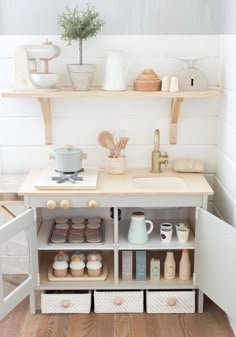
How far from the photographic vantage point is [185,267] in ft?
8.07

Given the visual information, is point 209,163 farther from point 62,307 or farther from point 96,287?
point 62,307

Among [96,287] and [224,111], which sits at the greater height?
[224,111]

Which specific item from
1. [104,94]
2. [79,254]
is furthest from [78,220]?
[104,94]

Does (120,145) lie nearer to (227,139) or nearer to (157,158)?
(157,158)

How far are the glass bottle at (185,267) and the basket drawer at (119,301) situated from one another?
0.71 feet

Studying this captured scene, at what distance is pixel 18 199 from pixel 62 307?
1.87 feet

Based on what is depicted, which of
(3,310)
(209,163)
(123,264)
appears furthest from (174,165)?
(3,310)

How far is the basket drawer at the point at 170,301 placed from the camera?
2439mm

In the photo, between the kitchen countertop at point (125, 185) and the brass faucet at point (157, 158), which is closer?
the kitchen countertop at point (125, 185)

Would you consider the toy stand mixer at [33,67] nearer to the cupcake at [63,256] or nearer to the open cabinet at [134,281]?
the open cabinet at [134,281]

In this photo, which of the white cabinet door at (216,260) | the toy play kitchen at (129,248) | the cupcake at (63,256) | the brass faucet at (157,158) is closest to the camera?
the white cabinet door at (216,260)

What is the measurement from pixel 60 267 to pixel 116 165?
0.58 metres

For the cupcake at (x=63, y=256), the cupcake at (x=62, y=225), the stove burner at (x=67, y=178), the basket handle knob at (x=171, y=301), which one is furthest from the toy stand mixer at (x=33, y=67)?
the basket handle knob at (x=171, y=301)

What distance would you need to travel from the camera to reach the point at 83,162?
2721mm
